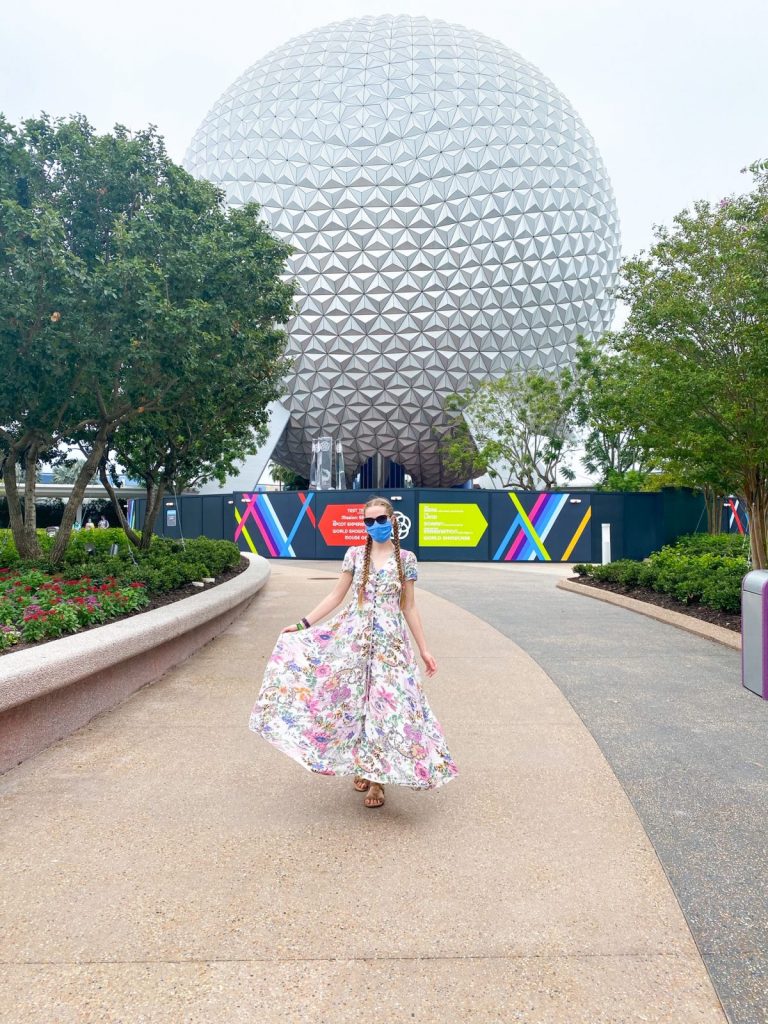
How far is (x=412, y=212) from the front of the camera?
1479 inches

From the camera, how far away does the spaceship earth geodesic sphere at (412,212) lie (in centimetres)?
3788

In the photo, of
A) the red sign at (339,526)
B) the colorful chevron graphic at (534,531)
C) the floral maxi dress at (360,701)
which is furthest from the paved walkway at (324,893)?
the red sign at (339,526)

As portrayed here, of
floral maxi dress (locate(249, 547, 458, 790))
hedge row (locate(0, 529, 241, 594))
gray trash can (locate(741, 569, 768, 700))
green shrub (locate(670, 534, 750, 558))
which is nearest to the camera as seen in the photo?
gray trash can (locate(741, 569, 768, 700))

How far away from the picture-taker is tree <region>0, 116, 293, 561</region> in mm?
10281

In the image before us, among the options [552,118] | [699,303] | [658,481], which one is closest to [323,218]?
[552,118]

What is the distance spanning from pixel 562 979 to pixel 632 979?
26 centimetres

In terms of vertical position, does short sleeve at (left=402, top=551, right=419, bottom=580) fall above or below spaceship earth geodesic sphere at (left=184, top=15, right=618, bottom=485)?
below

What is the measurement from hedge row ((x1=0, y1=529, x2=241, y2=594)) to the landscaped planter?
249 cm

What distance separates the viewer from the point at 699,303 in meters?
13.1

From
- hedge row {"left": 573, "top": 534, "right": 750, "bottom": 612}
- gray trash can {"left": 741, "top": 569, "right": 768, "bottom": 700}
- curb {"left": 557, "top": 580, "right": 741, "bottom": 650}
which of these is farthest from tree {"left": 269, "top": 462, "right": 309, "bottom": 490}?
gray trash can {"left": 741, "top": 569, "right": 768, "bottom": 700}

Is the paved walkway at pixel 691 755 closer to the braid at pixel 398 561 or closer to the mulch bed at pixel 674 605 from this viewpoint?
the mulch bed at pixel 674 605

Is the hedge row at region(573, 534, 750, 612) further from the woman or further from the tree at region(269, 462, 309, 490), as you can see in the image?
the tree at region(269, 462, 309, 490)

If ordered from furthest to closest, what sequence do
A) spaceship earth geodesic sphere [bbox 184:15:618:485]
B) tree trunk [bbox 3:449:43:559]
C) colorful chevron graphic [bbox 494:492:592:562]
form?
spaceship earth geodesic sphere [bbox 184:15:618:485]
colorful chevron graphic [bbox 494:492:592:562]
tree trunk [bbox 3:449:43:559]

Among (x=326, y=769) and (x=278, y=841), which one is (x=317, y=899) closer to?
(x=278, y=841)
